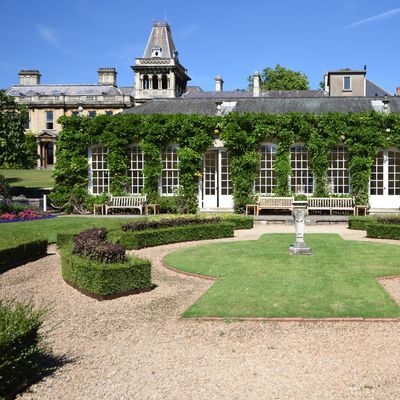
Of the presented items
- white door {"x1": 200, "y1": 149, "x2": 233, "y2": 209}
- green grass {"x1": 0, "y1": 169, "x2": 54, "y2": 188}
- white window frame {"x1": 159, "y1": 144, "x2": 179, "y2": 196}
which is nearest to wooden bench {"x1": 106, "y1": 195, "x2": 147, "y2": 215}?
white window frame {"x1": 159, "y1": 144, "x2": 179, "y2": 196}

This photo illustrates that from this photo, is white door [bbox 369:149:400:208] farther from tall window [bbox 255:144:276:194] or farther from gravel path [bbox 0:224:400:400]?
gravel path [bbox 0:224:400:400]

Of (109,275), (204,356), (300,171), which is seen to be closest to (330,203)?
(300,171)

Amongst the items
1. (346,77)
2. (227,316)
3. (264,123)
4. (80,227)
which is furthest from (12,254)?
(346,77)

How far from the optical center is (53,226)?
19188 millimetres

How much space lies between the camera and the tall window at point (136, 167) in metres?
25.6

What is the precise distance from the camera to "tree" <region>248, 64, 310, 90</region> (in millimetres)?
59469

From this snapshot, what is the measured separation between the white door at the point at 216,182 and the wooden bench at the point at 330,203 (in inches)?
165

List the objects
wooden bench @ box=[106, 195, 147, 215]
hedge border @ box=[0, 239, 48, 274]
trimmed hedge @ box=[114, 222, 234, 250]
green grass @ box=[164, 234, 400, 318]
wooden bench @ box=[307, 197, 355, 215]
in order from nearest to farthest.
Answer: green grass @ box=[164, 234, 400, 318] → hedge border @ box=[0, 239, 48, 274] → trimmed hedge @ box=[114, 222, 234, 250] → wooden bench @ box=[307, 197, 355, 215] → wooden bench @ box=[106, 195, 147, 215]

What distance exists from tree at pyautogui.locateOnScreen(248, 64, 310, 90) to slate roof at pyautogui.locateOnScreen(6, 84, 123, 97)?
1859 cm

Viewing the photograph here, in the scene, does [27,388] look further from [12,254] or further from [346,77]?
[346,77]

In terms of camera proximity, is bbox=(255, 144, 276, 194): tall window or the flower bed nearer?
the flower bed

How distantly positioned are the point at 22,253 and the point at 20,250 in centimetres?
12

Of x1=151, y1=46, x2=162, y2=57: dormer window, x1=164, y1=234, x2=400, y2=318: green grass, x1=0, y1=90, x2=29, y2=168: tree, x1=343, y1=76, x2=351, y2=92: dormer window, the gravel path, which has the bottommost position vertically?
the gravel path

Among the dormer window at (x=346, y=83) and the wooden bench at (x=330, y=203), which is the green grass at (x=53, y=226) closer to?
the wooden bench at (x=330, y=203)
